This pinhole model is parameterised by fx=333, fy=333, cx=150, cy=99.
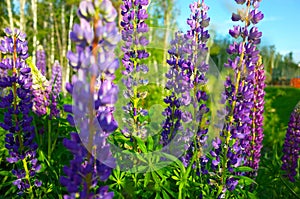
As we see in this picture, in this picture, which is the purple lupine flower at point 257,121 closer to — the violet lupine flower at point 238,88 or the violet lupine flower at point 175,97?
the violet lupine flower at point 175,97

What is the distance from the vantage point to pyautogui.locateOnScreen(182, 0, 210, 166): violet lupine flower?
3.03 metres

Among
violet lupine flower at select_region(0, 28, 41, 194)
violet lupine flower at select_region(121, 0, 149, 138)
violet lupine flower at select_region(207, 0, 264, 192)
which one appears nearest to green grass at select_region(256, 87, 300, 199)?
violet lupine flower at select_region(207, 0, 264, 192)

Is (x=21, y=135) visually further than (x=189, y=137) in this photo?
No

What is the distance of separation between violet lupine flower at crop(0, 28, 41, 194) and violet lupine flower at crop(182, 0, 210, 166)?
131 centimetres

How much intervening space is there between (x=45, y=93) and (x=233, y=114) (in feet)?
7.96

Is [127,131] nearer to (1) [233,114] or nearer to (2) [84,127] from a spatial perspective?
(1) [233,114]

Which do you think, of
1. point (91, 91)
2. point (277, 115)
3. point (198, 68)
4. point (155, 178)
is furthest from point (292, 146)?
point (277, 115)

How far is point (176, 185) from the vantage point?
2.73m

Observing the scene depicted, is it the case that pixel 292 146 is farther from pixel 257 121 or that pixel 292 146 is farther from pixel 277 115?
pixel 277 115

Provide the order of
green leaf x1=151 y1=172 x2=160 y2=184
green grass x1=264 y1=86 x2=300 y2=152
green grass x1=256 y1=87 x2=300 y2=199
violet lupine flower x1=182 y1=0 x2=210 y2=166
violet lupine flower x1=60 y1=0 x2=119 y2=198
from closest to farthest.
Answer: violet lupine flower x1=60 y1=0 x2=119 y2=198
green leaf x1=151 y1=172 x2=160 y2=184
violet lupine flower x1=182 y1=0 x2=210 y2=166
green grass x1=256 y1=87 x2=300 y2=199
green grass x1=264 y1=86 x2=300 y2=152

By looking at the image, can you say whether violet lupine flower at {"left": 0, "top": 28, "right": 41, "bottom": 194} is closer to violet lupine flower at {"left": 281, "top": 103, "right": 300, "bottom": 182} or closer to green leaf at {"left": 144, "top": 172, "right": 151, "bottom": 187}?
green leaf at {"left": 144, "top": 172, "right": 151, "bottom": 187}

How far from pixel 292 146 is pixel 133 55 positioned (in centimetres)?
228

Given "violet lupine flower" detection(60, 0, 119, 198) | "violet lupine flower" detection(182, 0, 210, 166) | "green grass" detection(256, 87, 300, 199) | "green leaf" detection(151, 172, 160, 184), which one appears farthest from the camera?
"green grass" detection(256, 87, 300, 199)

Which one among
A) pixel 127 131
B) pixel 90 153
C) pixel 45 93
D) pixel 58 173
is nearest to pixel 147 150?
pixel 127 131
